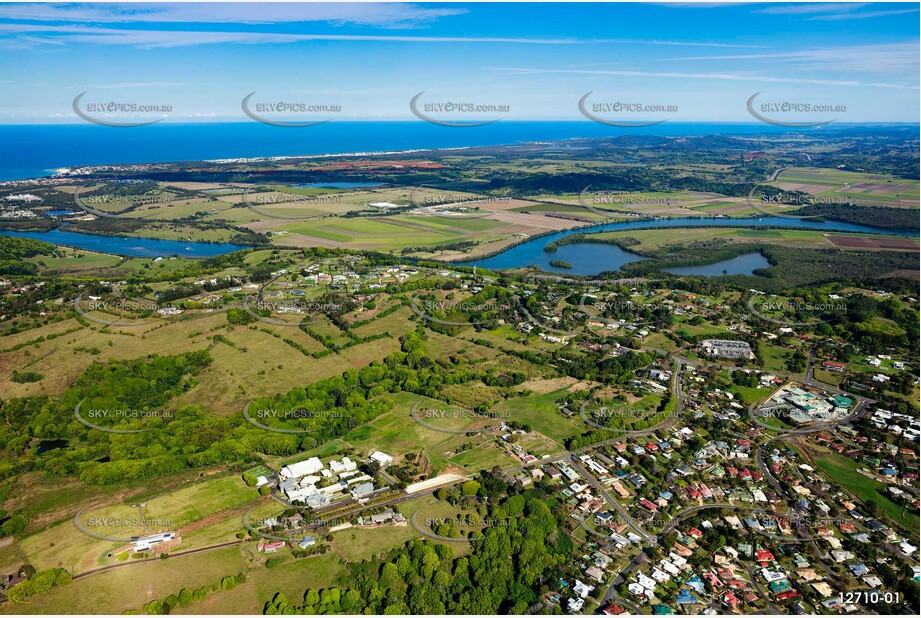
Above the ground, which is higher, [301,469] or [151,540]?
[301,469]

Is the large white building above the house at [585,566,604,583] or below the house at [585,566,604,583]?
above

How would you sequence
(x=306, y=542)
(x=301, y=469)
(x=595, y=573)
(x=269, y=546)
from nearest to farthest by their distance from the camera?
(x=595, y=573), (x=269, y=546), (x=306, y=542), (x=301, y=469)

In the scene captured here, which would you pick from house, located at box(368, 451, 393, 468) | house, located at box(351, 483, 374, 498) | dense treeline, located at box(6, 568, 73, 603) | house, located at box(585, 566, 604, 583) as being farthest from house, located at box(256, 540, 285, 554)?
house, located at box(585, 566, 604, 583)

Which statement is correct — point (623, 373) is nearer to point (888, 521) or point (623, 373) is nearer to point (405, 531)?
point (888, 521)

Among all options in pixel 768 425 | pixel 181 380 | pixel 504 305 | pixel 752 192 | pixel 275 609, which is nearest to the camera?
pixel 275 609

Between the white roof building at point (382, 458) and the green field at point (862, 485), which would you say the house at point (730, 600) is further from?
the white roof building at point (382, 458)

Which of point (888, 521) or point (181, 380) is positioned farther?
point (181, 380)

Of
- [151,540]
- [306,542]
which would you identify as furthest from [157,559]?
[306,542]

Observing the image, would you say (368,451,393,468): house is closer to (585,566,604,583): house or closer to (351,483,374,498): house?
(351,483,374,498): house

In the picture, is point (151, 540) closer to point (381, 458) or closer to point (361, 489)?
point (361, 489)

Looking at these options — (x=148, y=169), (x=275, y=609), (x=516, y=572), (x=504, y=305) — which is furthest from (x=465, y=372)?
(x=148, y=169)

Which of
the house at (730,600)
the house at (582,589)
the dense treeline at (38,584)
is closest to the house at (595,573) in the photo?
the house at (582,589)
